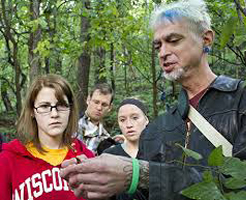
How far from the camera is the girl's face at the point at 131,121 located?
3457 mm

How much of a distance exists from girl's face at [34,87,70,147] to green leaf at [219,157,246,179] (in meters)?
1.98

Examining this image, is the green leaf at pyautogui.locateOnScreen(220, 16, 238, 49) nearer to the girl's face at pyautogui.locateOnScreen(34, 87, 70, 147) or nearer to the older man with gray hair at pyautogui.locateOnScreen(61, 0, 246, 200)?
the older man with gray hair at pyautogui.locateOnScreen(61, 0, 246, 200)

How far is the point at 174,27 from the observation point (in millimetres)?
1955

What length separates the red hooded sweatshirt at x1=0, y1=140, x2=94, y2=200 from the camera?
97.7 inches

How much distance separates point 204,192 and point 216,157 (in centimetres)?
9

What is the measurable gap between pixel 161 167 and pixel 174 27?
1.06 metres

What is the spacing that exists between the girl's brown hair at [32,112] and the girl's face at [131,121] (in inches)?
29.0

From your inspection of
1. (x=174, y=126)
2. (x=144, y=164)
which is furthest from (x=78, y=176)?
(x=174, y=126)

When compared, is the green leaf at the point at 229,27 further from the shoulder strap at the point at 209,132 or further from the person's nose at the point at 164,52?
the person's nose at the point at 164,52

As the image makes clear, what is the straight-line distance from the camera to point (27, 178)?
2541mm

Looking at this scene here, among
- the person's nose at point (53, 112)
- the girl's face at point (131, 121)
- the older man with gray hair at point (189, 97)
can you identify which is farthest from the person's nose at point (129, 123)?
the older man with gray hair at point (189, 97)

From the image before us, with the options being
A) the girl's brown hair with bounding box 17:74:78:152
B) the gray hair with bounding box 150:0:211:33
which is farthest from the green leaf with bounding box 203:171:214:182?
the girl's brown hair with bounding box 17:74:78:152

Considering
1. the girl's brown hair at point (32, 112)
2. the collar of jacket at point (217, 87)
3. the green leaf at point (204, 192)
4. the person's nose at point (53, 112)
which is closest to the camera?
the green leaf at point (204, 192)

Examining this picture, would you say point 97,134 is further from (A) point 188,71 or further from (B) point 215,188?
(B) point 215,188
